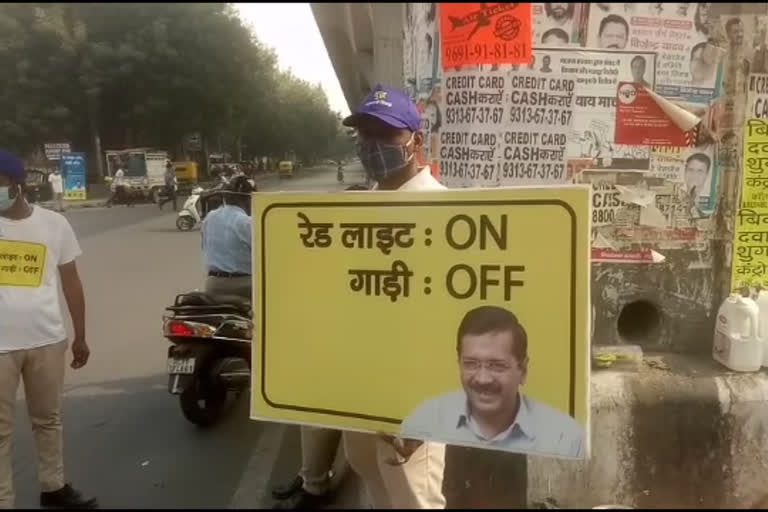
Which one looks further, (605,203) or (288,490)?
(288,490)

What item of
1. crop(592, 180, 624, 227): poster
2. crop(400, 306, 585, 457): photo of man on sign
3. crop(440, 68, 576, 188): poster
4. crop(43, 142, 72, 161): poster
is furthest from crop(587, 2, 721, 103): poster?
crop(43, 142, 72, 161): poster

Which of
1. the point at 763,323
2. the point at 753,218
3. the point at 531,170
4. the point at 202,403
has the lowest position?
the point at 202,403

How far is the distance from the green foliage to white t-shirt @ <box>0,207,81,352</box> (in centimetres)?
64

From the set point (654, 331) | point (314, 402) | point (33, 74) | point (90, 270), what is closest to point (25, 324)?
point (33, 74)

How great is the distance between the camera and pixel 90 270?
908cm

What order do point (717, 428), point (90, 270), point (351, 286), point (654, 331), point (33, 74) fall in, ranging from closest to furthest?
point (351, 286) → point (717, 428) → point (654, 331) → point (33, 74) → point (90, 270)

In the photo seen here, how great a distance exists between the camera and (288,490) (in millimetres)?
3123

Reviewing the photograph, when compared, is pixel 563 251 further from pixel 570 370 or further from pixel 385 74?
pixel 385 74

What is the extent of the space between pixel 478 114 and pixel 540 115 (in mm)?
268

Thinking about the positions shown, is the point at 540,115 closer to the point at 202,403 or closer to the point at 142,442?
the point at 202,403

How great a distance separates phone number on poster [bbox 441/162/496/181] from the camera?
9.11 ft

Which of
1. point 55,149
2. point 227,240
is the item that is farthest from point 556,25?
point 55,149

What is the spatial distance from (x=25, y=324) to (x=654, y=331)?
2.88m

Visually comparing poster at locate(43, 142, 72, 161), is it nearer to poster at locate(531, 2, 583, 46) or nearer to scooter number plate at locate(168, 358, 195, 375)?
scooter number plate at locate(168, 358, 195, 375)
